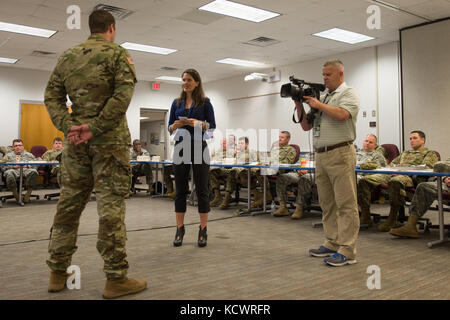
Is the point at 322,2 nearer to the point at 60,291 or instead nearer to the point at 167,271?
the point at 167,271

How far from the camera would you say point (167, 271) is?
7.93ft

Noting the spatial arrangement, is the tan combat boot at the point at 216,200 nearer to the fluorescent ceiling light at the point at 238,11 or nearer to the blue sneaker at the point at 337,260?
the fluorescent ceiling light at the point at 238,11

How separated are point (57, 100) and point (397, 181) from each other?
3.21m

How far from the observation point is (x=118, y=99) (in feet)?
5.86

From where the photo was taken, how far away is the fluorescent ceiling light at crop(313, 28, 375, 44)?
21.6 ft

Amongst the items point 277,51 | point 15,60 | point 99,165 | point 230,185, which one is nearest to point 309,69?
point 277,51

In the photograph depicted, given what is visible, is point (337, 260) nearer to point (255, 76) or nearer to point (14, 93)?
point (255, 76)

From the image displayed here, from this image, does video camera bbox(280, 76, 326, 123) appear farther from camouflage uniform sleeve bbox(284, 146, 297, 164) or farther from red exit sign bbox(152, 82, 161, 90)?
red exit sign bbox(152, 82, 161, 90)

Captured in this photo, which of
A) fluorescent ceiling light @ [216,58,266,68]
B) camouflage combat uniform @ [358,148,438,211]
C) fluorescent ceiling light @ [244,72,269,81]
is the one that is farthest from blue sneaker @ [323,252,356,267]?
fluorescent ceiling light @ [244,72,269,81]

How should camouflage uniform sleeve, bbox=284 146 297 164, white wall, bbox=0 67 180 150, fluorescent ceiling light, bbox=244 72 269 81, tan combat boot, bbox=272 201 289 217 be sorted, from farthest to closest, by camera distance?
white wall, bbox=0 67 180 150 → fluorescent ceiling light, bbox=244 72 269 81 → camouflage uniform sleeve, bbox=284 146 297 164 → tan combat boot, bbox=272 201 289 217

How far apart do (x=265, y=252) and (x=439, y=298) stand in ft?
4.19

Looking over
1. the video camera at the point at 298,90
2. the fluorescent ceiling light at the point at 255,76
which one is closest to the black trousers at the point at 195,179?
the video camera at the point at 298,90

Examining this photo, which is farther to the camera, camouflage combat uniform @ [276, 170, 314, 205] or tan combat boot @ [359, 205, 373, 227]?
camouflage combat uniform @ [276, 170, 314, 205]

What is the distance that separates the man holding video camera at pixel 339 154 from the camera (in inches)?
101
